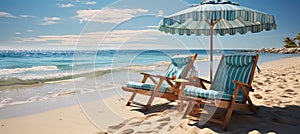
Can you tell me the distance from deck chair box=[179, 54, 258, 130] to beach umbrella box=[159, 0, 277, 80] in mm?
542

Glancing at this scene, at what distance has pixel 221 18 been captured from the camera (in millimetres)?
3084

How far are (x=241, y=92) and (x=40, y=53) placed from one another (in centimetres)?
1926

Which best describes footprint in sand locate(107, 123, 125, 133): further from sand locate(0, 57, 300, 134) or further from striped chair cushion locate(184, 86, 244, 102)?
striped chair cushion locate(184, 86, 244, 102)

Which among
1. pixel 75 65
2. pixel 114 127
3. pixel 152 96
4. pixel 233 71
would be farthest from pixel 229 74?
pixel 75 65

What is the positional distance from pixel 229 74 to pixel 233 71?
7 centimetres

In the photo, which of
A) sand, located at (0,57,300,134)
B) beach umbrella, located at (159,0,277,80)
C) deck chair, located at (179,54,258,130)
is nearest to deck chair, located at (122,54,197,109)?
sand, located at (0,57,300,134)

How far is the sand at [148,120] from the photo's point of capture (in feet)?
9.43

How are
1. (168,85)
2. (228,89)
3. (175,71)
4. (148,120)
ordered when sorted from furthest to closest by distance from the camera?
(175,71) → (168,85) → (228,89) → (148,120)

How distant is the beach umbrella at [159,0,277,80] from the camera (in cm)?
303

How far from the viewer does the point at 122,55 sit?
21.3 meters

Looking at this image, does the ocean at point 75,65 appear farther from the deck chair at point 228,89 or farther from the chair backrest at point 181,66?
the deck chair at point 228,89

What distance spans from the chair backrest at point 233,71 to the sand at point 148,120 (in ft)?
1.47

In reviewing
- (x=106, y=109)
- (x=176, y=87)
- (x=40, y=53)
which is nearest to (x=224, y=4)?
(x=176, y=87)

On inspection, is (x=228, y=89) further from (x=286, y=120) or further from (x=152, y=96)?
(x=152, y=96)
